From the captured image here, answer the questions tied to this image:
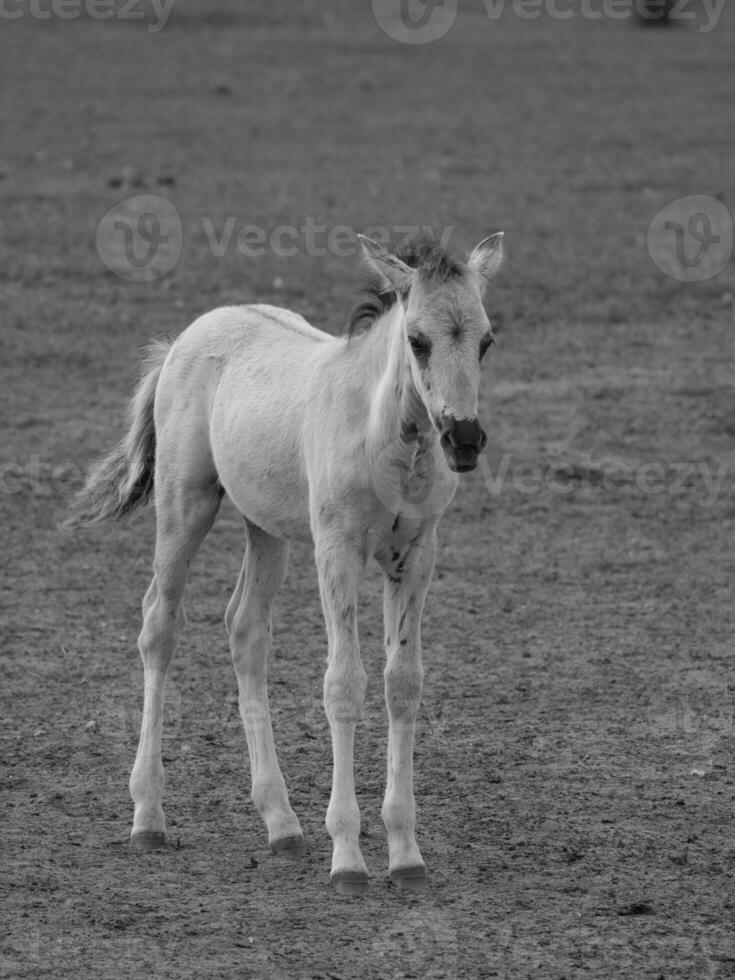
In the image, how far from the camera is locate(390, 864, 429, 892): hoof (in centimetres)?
577

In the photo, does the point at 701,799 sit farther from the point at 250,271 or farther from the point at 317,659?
the point at 250,271

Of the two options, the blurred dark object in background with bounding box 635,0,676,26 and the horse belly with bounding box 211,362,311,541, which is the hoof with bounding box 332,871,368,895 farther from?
the blurred dark object in background with bounding box 635,0,676,26

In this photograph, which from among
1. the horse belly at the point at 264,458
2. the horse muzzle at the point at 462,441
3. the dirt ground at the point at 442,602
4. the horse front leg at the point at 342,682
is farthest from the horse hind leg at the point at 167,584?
the horse muzzle at the point at 462,441

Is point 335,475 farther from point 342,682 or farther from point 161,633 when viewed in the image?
point 161,633

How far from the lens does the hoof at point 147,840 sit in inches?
241

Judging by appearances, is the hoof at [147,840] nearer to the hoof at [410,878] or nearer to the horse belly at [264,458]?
the hoof at [410,878]

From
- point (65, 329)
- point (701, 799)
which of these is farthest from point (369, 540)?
point (65, 329)

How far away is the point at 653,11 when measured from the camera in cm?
3105

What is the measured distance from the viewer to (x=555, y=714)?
7.50 metres

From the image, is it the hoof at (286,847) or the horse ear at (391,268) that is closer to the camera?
the horse ear at (391,268)

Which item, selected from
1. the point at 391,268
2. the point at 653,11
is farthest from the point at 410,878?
the point at 653,11

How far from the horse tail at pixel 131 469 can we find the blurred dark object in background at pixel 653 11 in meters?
25.3

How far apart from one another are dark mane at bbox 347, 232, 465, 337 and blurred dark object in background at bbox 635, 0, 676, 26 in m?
26.1

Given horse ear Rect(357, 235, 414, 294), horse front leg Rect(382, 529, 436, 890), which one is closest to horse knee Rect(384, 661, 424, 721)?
horse front leg Rect(382, 529, 436, 890)
